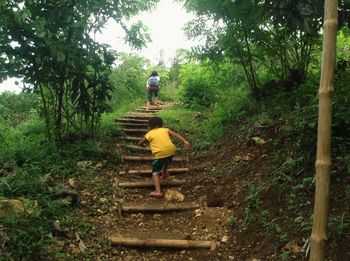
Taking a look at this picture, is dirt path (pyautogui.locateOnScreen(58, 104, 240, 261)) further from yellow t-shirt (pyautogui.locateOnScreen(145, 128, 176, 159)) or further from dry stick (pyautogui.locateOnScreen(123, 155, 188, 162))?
yellow t-shirt (pyautogui.locateOnScreen(145, 128, 176, 159))

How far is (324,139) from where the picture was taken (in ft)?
6.26

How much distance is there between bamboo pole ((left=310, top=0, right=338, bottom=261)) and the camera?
189cm

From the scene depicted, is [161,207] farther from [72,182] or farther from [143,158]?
[143,158]

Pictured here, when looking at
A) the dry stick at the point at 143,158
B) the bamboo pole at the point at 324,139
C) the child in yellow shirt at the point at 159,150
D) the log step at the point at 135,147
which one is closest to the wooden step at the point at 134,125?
the log step at the point at 135,147

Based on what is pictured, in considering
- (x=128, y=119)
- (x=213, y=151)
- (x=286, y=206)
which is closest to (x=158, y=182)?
(x=213, y=151)

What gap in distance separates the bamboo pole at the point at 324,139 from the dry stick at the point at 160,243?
2128 millimetres

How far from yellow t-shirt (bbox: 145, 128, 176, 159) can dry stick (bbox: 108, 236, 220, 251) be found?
5.58 ft

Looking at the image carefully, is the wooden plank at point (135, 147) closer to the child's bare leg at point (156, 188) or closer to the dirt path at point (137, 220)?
the dirt path at point (137, 220)

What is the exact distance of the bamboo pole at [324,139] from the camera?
1895 mm

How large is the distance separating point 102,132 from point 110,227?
326 centimetres

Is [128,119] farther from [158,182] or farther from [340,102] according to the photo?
[340,102]

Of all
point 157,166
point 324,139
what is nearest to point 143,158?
point 157,166

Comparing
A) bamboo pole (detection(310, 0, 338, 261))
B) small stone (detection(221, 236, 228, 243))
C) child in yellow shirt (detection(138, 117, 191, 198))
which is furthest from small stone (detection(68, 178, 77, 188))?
bamboo pole (detection(310, 0, 338, 261))

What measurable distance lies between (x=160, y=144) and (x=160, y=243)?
1.86m
